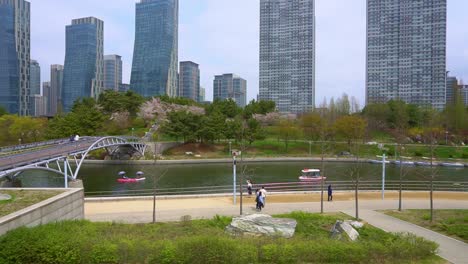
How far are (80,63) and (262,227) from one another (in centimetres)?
16055

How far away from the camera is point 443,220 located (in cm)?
1487

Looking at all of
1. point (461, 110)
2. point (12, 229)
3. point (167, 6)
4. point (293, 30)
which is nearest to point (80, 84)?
point (167, 6)

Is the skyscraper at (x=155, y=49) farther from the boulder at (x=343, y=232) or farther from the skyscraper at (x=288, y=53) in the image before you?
the boulder at (x=343, y=232)

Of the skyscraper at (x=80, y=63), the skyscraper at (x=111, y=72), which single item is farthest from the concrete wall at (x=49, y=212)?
the skyscraper at (x=111, y=72)

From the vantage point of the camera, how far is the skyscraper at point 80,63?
502 feet

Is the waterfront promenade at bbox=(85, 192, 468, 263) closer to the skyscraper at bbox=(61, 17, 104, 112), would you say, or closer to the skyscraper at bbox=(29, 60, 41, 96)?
the skyscraper at bbox=(61, 17, 104, 112)

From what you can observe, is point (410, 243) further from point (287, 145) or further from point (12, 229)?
point (287, 145)

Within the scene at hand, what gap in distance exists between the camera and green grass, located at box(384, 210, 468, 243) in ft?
41.7

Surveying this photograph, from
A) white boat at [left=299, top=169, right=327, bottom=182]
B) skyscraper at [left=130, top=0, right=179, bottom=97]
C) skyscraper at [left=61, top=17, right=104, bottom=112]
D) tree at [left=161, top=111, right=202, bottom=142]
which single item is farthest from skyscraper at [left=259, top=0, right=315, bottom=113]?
white boat at [left=299, top=169, right=327, bottom=182]

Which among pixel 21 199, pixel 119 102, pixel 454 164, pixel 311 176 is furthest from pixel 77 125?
pixel 454 164

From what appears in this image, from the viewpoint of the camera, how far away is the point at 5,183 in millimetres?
30875

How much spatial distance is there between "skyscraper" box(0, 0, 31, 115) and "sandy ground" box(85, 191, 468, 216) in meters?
138

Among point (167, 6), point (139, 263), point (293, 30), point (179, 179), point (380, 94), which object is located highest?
point (167, 6)

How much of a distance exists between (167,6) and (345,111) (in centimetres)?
9630
